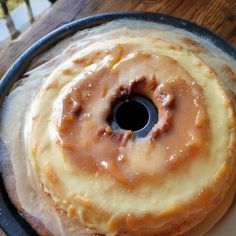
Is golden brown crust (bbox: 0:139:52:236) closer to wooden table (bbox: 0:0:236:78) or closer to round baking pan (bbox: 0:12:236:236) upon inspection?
round baking pan (bbox: 0:12:236:236)

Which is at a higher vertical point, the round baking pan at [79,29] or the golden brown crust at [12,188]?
the round baking pan at [79,29]

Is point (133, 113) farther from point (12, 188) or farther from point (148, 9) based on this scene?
point (148, 9)

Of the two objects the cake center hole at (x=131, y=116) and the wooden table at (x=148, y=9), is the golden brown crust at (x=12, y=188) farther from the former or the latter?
the wooden table at (x=148, y=9)

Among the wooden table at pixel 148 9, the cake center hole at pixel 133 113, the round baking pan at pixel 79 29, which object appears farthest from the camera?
the wooden table at pixel 148 9

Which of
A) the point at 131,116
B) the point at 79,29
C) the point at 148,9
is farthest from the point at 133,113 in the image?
the point at 148,9

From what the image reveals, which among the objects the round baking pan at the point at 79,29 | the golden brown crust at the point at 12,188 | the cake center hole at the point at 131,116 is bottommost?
the golden brown crust at the point at 12,188

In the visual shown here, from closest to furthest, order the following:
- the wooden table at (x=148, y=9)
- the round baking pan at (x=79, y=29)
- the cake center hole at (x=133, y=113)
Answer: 1. the cake center hole at (x=133, y=113)
2. the round baking pan at (x=79, y=29)
3. the wooden table at (x=148, y=9)

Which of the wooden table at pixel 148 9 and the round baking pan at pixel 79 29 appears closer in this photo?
the round baking pan at pixel 79 29

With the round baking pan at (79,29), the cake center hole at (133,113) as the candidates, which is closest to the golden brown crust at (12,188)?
the round baking pan at (79,29)

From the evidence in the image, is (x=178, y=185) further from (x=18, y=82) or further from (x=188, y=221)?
(x=18, y=82)
